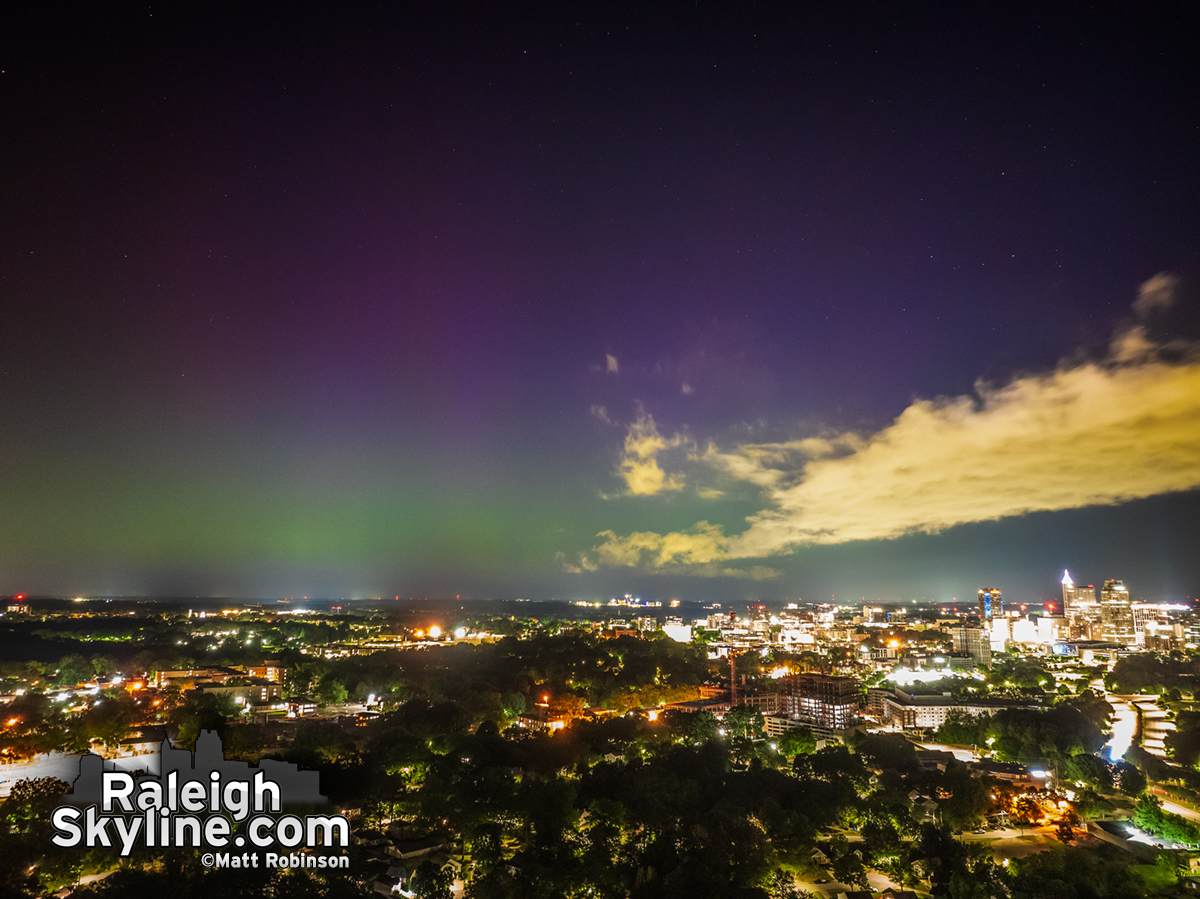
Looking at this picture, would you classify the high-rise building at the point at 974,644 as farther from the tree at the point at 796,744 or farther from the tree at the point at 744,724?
the tree at the point at 796,744

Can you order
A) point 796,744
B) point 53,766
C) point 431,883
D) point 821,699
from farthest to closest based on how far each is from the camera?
point 821,699, point 796,744, point 53,766, point 431,883

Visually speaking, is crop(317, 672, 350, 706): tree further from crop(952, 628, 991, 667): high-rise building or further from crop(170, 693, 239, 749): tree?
crop(952, 628, 991, 667): high-rise building

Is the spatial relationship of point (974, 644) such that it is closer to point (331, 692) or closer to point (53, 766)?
point (331, 692)

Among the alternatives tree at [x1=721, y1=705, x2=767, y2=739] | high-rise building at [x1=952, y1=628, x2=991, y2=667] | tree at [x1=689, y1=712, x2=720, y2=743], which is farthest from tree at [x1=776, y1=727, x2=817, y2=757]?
high-rise building at [x1=952, y1=628, x2=991, y2=667]

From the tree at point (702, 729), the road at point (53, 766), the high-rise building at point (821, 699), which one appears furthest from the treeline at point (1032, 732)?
the road at point (53, 766)

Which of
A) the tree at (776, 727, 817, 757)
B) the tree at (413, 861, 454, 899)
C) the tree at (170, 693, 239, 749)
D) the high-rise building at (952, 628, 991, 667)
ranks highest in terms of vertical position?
the tree at (170, 693, 239, 749)

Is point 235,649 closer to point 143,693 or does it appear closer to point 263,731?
point 143,693

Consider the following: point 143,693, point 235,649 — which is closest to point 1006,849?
point 143,693

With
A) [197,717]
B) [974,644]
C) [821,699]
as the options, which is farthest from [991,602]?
[197,717]

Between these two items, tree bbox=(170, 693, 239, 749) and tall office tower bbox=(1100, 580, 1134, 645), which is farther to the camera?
tall office tower bbox=(1100, 580, 1134, 645)
